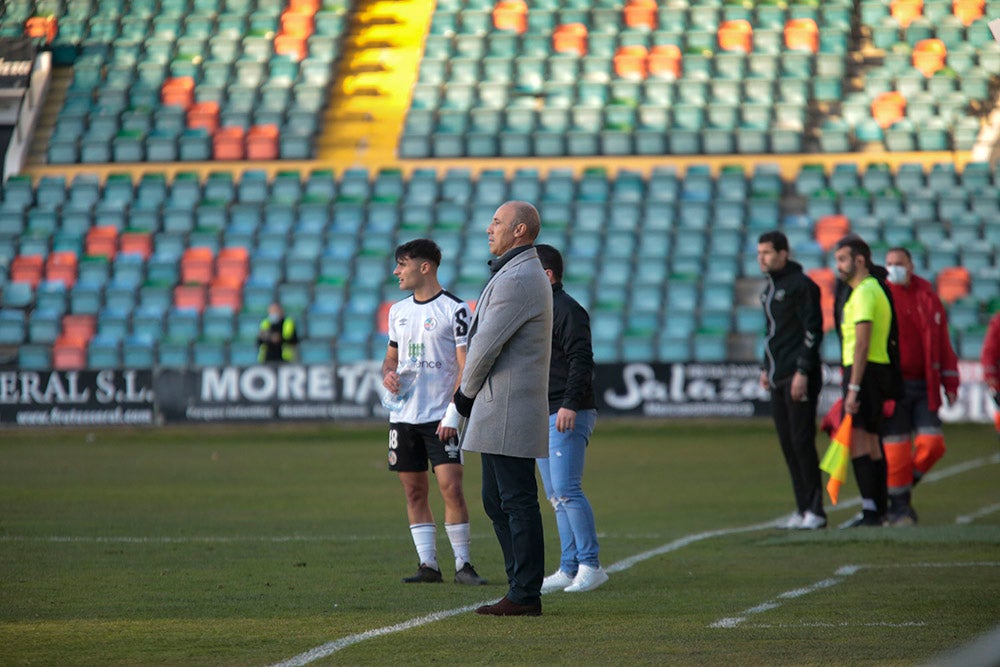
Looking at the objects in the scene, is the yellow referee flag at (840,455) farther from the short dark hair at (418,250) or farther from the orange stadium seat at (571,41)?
the orange stadium seat at (571,41)

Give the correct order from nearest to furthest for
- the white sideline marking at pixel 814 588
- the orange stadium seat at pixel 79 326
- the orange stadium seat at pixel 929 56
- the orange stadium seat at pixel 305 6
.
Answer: the white sideline marking at pixel 814 588
the orange stadium seat at pixel 79 326
the orange stadium seat at pixel 929 56
the orange stadium seat at pixel 305 6

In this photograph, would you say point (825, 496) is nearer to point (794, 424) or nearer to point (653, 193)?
point (794, 424)

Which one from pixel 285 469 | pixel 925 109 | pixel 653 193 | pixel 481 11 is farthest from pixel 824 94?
pixel 285 469

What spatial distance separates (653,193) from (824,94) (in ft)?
16.1

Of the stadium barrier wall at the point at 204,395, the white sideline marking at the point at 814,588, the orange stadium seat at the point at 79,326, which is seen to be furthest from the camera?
the orange stadium seat at the point at 79,326

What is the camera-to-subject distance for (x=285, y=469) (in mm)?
18266

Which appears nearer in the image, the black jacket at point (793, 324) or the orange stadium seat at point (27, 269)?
the black jacket at point (793, 324)

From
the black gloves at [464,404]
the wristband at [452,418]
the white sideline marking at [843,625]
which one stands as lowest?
the white sideline marking at [843,625]

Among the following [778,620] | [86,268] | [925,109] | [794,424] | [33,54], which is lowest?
[778,620]

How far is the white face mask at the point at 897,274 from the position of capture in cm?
1267

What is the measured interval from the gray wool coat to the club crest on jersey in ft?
4.98

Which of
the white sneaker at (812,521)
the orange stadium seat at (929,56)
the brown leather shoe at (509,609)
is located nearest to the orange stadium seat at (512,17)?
the orange stadium seat at (929,56)

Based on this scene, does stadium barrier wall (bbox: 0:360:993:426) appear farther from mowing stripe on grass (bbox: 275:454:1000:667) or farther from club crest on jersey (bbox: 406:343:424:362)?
club crest on jersey (bbox: 406:343:424:362)

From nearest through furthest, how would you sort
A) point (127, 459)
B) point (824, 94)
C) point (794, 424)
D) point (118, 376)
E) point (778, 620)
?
point (778, 620) → point (794, 424) → point (127, 459) → point (118, 376) → point (824, 94)
